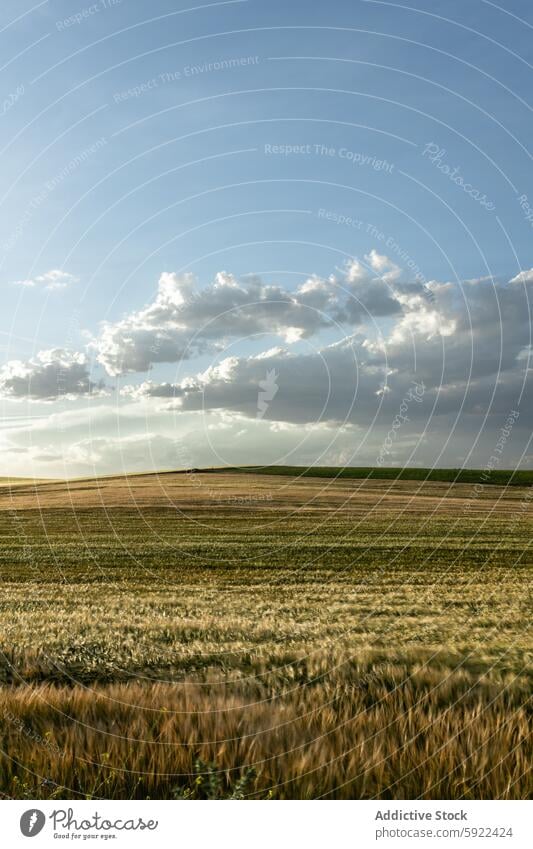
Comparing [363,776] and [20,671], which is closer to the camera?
[363,776]

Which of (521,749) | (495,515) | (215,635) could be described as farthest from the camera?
(495,515)

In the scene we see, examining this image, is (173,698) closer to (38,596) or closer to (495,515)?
(38,596)

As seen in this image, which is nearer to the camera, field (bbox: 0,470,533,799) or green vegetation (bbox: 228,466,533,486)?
field (bbox: 0,470,533,799)

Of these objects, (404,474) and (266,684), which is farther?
(404,474)

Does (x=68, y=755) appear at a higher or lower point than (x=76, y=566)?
higher

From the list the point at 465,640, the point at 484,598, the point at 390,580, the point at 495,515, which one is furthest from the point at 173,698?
the point at 495,515

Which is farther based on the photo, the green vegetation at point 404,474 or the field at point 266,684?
the green vegetation at point 404,474

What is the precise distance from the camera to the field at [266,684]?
445 centimetres

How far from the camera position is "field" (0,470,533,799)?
4.45 m

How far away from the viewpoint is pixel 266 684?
718 centimetres

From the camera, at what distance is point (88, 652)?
9141 millimetres
